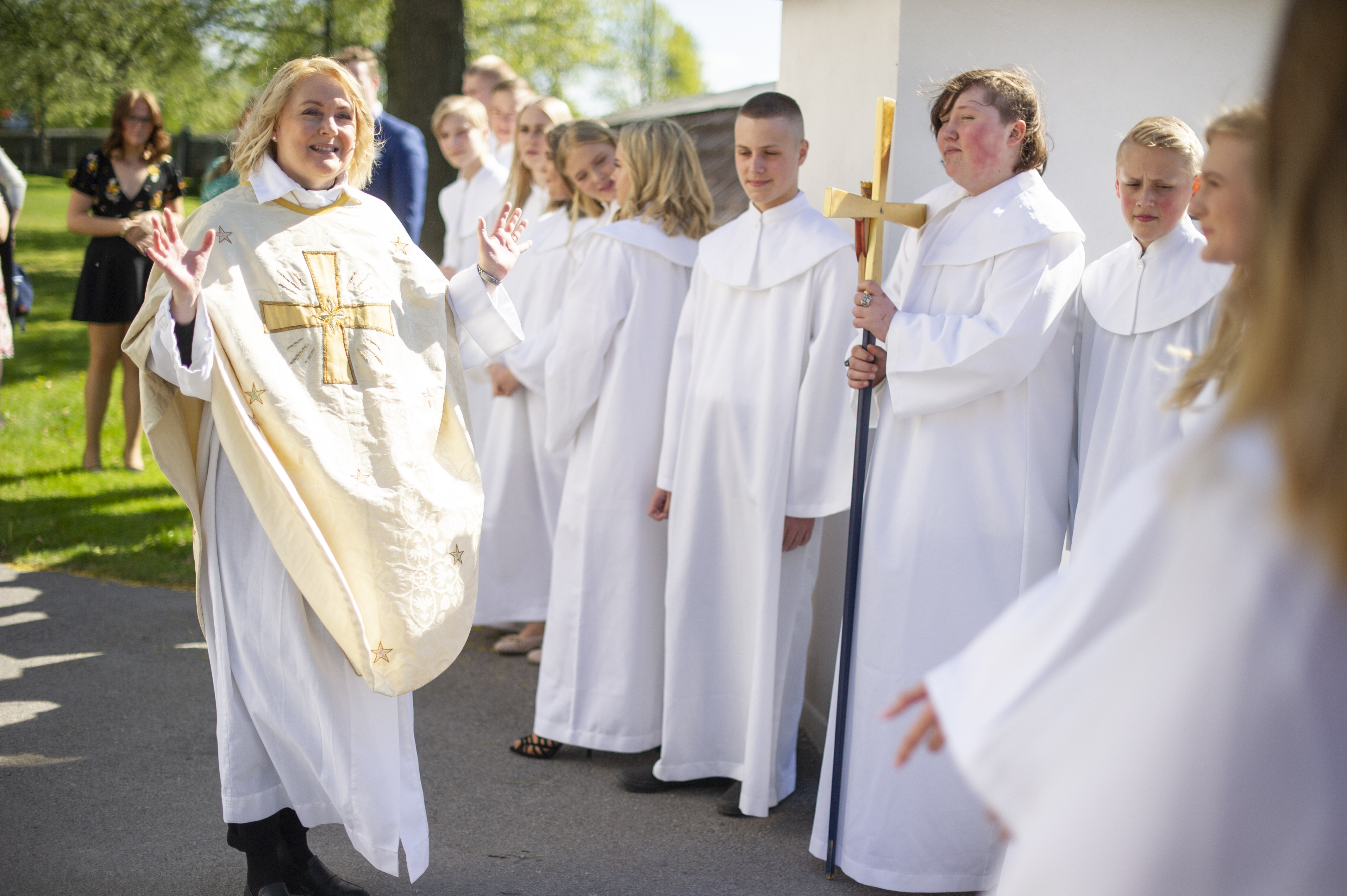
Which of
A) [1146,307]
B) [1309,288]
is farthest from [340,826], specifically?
[1309,288]

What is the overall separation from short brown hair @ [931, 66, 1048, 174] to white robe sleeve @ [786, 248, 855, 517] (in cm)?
63

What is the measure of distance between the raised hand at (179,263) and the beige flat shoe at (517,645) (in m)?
3.12

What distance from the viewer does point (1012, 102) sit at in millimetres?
3445

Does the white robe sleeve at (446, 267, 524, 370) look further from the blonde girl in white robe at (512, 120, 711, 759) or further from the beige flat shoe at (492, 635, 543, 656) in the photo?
the beige flat shoe at (492, 635, 543, 656)

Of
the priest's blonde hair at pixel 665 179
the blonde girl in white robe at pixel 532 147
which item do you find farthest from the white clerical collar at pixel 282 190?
the blonde girl in white robe at pixel 532 147

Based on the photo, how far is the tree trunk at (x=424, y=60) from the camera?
415 inches

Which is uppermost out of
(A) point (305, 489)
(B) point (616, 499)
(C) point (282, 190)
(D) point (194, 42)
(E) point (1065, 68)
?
(D) point (194, 42)

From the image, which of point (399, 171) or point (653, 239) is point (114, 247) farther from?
point (653, 239)

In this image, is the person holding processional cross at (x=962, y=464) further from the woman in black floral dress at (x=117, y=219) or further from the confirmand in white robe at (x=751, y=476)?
the woman in black floral dress at (x=117, y=219)

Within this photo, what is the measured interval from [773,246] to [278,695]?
86.9 inches

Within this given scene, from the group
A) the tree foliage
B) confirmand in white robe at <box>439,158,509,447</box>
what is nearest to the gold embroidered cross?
Result: confirmand in white robe at <box>439,158,509,447</box>

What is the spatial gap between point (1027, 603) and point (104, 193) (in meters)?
7.88

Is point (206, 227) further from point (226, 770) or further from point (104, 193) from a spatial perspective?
point (104, 193)

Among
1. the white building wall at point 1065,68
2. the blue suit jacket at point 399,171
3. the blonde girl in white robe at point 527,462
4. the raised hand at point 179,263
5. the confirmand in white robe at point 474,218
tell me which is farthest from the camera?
the confirmand in white robe at point 474,218
